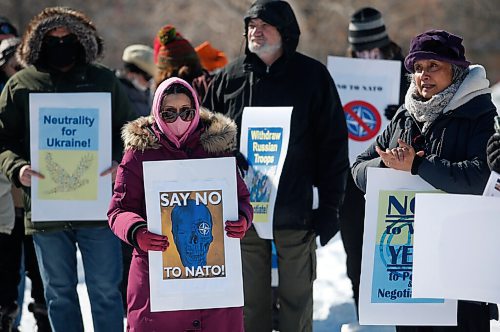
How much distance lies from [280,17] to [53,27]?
1.30 metres

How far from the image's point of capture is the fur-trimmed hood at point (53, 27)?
591 centimetres

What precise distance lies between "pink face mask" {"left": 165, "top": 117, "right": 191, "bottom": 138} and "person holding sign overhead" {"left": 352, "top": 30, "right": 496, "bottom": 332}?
0.90 metres

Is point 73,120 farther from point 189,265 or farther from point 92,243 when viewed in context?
point 189,265

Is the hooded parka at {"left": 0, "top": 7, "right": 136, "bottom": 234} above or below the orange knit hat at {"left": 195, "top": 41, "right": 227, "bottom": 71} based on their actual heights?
below

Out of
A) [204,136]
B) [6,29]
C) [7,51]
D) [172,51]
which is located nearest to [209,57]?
[172,51]

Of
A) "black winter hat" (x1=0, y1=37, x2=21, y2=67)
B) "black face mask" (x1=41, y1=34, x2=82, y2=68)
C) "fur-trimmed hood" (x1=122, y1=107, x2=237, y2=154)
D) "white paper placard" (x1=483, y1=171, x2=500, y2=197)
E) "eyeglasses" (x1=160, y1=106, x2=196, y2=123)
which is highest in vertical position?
"black winter hat" (x1=0, y1=37, x2=21, y2=67)

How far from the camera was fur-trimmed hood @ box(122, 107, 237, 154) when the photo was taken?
4.79 metres

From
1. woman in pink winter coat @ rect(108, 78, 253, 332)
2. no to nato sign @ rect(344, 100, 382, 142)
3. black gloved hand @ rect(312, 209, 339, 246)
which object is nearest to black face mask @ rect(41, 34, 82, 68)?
woman in pink winter coat @ rect(108, 78, 253, 332)

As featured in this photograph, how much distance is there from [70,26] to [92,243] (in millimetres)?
1254

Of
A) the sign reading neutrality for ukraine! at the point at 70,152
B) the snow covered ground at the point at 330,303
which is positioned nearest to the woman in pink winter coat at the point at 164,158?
the sign reading neutrality for ukraine! at the point at 70,152

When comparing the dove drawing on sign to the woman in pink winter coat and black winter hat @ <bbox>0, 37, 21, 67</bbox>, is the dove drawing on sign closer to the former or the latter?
the woman in pink winter coat

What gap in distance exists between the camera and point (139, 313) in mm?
4727

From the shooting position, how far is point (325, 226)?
5859mm

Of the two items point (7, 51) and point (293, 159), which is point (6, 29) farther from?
point (293, 159)
